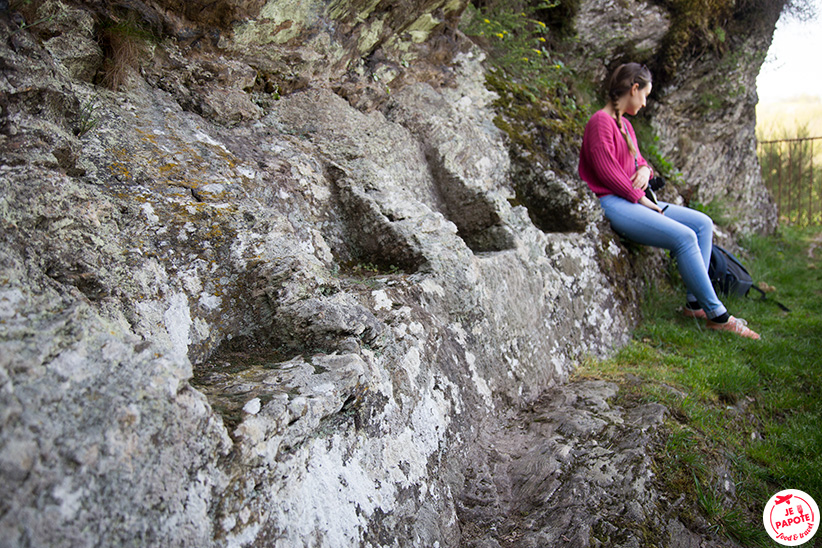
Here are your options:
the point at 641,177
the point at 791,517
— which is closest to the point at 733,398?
the point at 791,517

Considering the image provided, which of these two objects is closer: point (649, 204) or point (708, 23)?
point (649, 204)

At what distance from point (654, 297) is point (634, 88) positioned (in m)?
1.66

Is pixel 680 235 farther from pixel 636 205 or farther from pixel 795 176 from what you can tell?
pixel 795 176

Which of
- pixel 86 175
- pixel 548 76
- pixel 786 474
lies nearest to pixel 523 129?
pixel 548 76

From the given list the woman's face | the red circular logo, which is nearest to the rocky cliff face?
the red circular logo

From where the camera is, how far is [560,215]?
3.56 metres

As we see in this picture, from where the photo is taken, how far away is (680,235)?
139 inches

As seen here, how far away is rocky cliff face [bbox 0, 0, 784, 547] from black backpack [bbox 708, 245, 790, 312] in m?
1.54

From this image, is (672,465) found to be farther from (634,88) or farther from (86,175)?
(634,88)

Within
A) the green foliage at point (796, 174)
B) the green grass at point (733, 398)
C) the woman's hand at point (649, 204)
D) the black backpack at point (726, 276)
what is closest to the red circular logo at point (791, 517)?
the green grass at point (733, 398)

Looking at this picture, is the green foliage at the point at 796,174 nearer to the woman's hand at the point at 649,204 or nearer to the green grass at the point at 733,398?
the green grass at the point at 733,398

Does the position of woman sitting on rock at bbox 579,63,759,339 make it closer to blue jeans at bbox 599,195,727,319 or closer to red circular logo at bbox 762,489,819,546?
blue jeans at bbox 599,195,727,319

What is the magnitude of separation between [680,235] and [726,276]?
1094 millimetres

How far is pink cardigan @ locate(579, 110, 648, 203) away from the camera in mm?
3682
